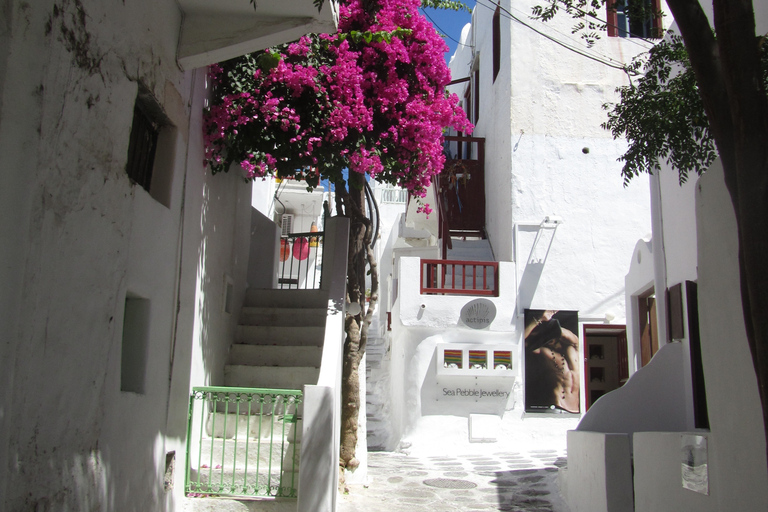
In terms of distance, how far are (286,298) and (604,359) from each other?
8232 mm

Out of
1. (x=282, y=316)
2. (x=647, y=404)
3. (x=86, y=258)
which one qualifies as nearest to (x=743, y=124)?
(x=86, y=258)

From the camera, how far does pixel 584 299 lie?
1359cm

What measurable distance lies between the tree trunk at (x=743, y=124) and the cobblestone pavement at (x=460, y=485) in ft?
15.3

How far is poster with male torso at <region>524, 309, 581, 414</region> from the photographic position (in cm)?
1291

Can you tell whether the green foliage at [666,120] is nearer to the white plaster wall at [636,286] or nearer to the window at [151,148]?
the window at [151,148]

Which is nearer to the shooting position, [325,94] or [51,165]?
[51,165]

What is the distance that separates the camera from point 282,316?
8.12 metres

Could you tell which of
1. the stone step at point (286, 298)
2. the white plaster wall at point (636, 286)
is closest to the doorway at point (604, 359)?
the white plaster wall at point (636, 286)

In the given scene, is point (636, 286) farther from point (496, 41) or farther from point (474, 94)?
point (474, 94)

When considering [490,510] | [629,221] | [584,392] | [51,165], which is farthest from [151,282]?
[629,221]

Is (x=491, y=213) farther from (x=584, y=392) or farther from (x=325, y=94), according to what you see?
(x=325, y=94)

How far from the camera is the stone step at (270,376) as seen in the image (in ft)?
23.2

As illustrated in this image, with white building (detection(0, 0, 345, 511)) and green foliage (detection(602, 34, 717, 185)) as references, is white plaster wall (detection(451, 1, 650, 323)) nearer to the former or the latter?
green foliage (detection(602, 34, 717, 185))

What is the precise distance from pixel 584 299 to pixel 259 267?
23.2 ft
